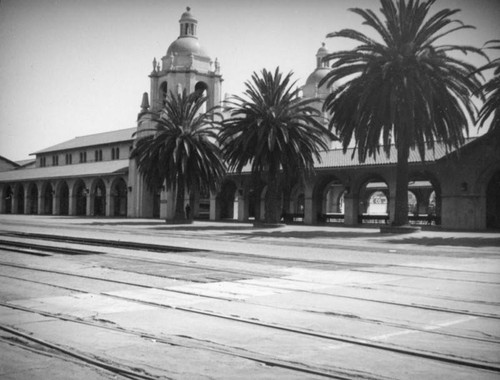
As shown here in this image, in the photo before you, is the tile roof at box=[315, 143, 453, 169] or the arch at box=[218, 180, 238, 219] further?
the arch at box=[218, 180, 238, 219]

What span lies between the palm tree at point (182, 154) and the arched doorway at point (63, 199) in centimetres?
3106

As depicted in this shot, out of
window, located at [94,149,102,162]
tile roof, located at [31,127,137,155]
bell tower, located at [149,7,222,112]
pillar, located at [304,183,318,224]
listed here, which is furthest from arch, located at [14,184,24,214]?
pillar, located at [304,183,318,224]

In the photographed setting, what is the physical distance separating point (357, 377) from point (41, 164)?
8414cm

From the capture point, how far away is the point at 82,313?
317 inches

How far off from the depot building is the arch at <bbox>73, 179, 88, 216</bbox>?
131 mm

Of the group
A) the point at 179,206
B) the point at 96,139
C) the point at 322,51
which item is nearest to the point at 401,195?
the point at 179,206

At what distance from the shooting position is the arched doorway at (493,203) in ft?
122

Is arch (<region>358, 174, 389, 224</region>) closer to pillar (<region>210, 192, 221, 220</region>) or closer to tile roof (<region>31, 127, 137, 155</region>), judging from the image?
pillar (<region>210, 192, 221, 220</region>)

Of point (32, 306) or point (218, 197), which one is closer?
point (32, 306)

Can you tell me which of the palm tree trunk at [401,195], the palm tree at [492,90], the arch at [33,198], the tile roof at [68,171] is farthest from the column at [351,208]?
the arch at [33,198]

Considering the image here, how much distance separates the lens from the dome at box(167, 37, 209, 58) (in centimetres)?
6088

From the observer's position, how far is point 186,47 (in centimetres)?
6097

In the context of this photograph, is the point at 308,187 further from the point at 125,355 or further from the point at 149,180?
the point at 125,355

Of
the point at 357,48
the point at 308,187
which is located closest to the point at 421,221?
the point at 308,187
